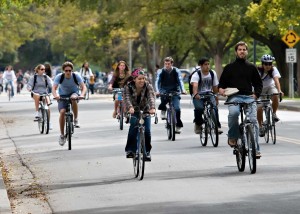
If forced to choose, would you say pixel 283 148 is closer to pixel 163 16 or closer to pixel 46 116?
pixel 46 116

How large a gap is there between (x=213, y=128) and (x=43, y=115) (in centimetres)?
710

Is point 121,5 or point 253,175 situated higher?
point 121,5

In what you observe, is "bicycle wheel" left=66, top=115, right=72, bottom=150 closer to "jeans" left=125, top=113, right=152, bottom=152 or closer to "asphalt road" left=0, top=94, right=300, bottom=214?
"asphalt road" left=0, top=94, right=300, bottom=214

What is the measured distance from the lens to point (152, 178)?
15.3 m

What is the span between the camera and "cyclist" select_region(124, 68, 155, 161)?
15.2 m

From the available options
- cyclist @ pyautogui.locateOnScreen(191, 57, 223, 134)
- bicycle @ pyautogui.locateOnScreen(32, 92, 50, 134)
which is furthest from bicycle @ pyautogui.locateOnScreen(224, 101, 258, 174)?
bicycle @ pyautogui.locateOnScreen(32, 92, 50, 134)

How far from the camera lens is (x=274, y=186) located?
1373cm

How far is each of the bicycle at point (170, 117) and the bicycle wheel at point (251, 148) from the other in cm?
752

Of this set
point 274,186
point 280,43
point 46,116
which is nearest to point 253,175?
point 274,186

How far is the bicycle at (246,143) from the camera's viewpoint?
15.2 metres

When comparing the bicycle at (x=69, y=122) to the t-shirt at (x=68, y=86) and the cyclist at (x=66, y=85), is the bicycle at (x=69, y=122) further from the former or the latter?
the t-shirt at (x=68, y=86)

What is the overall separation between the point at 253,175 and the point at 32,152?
22.8 feet

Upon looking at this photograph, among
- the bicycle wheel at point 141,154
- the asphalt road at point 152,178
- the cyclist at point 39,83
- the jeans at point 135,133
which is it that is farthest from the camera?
the cyclist at point 39,83

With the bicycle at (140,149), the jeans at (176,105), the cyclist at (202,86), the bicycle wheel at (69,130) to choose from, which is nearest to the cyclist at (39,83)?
the jeans at (176,105)
